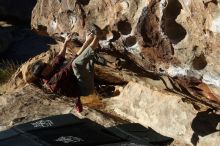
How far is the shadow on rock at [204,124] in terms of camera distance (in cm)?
793

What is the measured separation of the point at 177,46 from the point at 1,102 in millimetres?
4591

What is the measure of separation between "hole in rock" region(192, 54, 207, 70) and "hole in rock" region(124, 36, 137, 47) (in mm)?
938

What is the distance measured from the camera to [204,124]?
8.05m

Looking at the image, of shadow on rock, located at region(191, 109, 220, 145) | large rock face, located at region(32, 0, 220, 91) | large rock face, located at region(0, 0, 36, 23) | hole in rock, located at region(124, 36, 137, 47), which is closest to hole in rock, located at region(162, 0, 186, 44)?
large rock face, located at region(32, 0, 220, 91)

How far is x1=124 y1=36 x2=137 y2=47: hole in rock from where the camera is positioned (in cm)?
717

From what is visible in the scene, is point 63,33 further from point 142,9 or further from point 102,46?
point 142,9

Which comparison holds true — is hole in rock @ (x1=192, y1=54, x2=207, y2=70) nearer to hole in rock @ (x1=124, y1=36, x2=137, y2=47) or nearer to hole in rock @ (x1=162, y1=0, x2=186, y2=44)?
hole in rock @ (x1=162, y1=0, x2=186, y2=44)

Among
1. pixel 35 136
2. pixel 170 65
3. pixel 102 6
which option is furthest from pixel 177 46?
pixel 35 136

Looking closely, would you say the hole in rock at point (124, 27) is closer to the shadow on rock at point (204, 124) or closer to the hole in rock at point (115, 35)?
the hole in rock at point (115, 35)

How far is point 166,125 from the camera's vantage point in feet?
28.3

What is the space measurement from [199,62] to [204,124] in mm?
1802

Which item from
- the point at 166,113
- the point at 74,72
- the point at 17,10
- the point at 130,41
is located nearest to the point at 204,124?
the point at 166,113

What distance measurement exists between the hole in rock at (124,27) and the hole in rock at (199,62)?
103 cm

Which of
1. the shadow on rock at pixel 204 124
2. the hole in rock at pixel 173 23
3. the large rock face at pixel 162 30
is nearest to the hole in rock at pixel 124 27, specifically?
the large rock face at pixel 162 30
